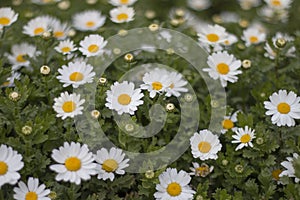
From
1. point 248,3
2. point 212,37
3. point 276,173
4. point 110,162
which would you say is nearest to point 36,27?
point 212,37

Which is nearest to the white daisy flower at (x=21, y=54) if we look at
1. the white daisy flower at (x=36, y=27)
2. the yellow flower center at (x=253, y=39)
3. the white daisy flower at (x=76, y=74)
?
the white daisy flower at (x=36, y=27)

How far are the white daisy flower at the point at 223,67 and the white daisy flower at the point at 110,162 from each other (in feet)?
3.18

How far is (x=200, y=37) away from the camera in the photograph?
4.02m

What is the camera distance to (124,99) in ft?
10.8

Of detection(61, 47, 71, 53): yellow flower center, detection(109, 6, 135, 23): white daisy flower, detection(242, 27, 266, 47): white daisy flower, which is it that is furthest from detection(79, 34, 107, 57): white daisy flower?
detection(242, 27, 266, 47): white daisy flower

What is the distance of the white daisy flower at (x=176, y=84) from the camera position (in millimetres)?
3550

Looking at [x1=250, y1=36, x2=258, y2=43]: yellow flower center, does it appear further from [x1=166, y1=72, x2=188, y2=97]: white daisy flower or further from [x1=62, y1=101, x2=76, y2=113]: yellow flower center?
[x1=62, y1=101, x2=76, y2=113]: yellow flower center

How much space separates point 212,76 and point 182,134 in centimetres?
51

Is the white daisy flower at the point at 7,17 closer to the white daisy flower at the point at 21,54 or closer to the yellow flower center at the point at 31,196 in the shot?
the white daisy flower at the point at 21,54

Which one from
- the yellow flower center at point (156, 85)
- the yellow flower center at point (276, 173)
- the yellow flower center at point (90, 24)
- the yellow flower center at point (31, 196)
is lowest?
the yellow flower center at point (276, 173)

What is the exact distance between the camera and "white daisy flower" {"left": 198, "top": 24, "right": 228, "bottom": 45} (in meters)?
3.94

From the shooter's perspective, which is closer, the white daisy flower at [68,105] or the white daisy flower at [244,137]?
the white daisy flower at [68,105]

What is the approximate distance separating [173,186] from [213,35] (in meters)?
1.38

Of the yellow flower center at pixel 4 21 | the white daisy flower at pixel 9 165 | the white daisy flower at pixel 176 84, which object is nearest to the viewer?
the white daisy flower at pixel 9 165
